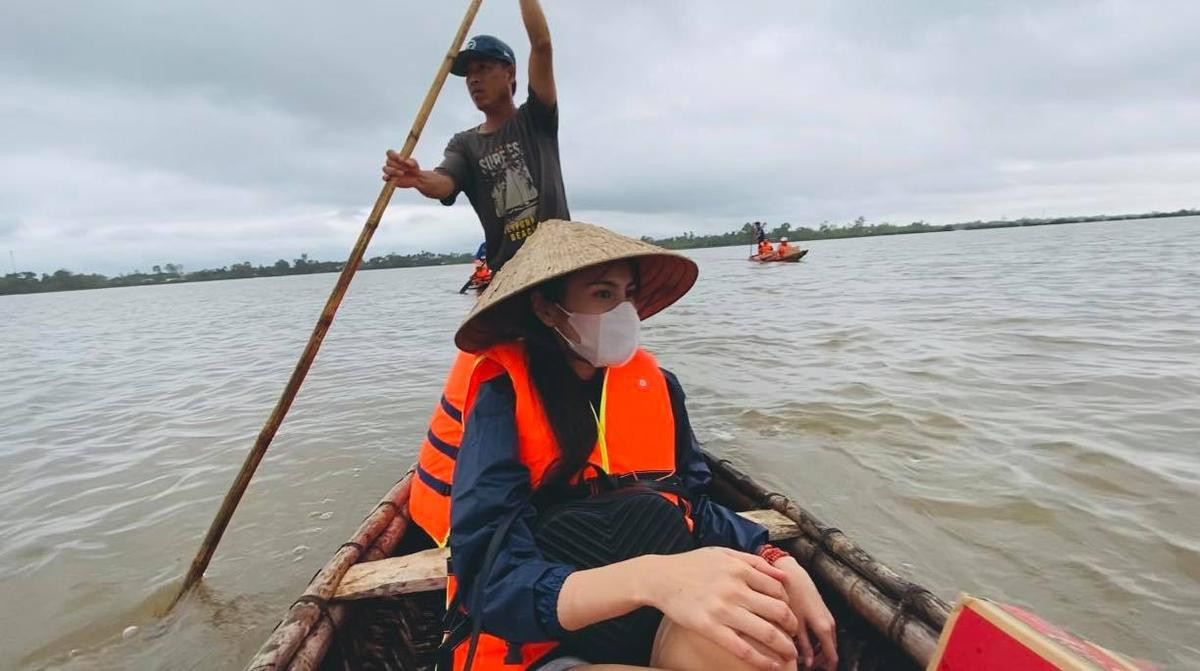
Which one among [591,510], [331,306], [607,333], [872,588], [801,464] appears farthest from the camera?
[801,464]

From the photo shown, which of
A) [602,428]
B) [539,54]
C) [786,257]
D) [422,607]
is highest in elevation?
[539,54]

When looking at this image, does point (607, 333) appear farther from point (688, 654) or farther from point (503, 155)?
point (503, 155)

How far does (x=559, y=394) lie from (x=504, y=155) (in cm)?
184

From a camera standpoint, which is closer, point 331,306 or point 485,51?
point 485,51

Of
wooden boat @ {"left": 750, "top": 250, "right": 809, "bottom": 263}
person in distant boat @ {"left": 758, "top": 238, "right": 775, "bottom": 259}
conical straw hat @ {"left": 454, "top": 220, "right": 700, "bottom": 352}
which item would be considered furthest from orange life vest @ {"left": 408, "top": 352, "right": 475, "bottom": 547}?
person in distant boat @ {"left": 758, "top": 238, "right": 775, "bottom": 259}

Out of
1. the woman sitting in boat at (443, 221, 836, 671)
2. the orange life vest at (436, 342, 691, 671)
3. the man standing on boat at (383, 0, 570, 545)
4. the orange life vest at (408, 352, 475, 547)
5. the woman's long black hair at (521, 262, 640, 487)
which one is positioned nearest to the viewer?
the woman sitting in boat at (443, 221, 836, 671)

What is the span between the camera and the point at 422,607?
2.34 m

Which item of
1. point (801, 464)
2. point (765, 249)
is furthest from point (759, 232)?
point (801, 464)

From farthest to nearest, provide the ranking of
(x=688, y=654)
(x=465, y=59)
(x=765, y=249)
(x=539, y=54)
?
(x=765, y=249) < (x=465, y=59) < (x=539, y=54) < (x=688, y=654)

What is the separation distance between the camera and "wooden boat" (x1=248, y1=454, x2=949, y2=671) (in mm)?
1779

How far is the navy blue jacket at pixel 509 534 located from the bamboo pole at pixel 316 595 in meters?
0.77

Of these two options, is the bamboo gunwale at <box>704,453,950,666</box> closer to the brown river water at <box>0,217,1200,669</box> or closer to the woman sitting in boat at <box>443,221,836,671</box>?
the woman sitting in boat at <box>443,221,836,671</box>

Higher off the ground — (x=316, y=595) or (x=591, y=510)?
(x=591, y=510)

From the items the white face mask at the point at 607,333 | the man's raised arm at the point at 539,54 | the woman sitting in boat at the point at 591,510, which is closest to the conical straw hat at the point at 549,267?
the woman sitting in boat at the point at 591,510
